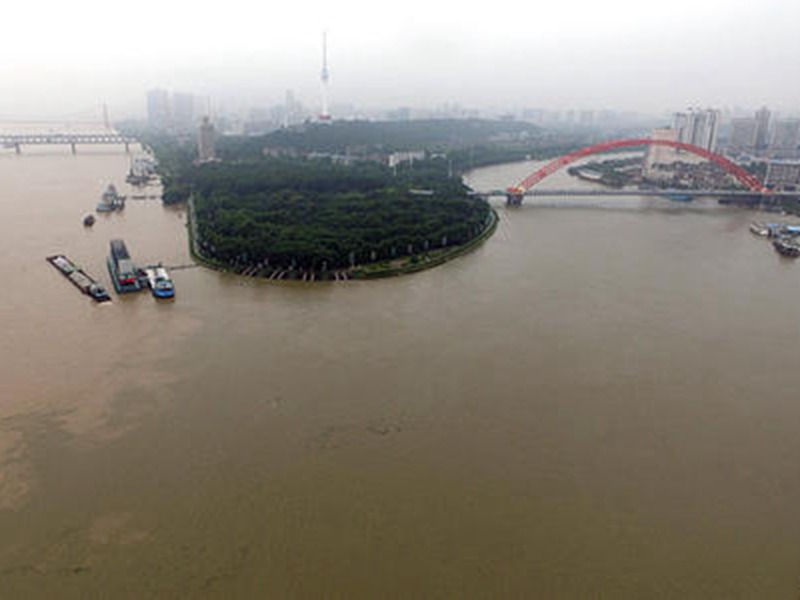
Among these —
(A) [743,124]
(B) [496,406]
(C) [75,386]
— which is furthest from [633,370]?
(A) [743,124]

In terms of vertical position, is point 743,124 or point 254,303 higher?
point 743,124

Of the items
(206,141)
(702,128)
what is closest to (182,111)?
(206,141)

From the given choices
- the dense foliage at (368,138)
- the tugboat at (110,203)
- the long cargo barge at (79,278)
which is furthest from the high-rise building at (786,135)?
the long cargo barge at (79,278)

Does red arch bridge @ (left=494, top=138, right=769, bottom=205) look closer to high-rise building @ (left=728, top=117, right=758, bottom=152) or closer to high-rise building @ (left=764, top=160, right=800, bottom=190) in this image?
high-rise building @ (left=764, top=160, right=800, bottom=190)

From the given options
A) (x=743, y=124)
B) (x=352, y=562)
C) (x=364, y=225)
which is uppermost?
(x=743, y=124)

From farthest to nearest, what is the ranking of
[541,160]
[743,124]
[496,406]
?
[743,124] → [541,160] → [496,406]

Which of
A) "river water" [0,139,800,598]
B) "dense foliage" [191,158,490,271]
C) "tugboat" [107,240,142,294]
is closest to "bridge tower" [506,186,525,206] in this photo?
"dense foliage" [191,158,490,271]

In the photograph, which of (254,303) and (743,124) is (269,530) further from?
(743,124)
